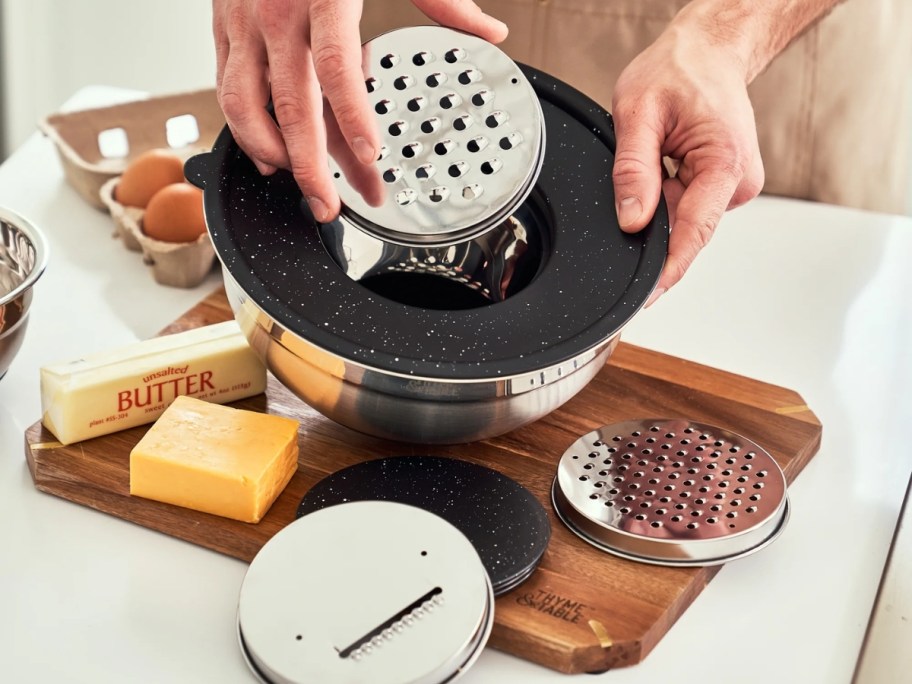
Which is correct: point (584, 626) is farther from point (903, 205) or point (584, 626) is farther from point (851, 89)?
point (903, 205)

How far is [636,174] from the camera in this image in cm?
79

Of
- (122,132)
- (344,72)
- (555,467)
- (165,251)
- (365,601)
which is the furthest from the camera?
(122,132)

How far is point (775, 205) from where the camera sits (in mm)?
1265

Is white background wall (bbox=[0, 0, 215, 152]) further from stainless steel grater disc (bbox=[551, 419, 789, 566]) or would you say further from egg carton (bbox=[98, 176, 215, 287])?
stainless steel grater disc (bbox=[551, 419, 789, 566])

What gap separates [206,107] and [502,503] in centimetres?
71

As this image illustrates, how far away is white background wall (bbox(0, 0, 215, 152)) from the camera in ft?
7.54

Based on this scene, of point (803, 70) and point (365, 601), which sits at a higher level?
point (803, 70)

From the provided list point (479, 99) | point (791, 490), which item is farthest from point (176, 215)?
point (791, 490)

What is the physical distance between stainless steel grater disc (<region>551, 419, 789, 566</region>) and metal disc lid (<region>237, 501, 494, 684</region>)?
0.42ft

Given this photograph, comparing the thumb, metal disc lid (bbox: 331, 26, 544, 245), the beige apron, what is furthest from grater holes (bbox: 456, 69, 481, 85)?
the beige apron

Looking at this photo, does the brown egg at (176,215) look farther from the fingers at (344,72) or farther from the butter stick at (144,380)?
the fingers at (344,72)

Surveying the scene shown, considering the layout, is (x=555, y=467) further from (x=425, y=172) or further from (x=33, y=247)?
(x=33, y=247)

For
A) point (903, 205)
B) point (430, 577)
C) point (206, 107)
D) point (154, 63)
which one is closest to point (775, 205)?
point (903, 205)

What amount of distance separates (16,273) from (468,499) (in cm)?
44
